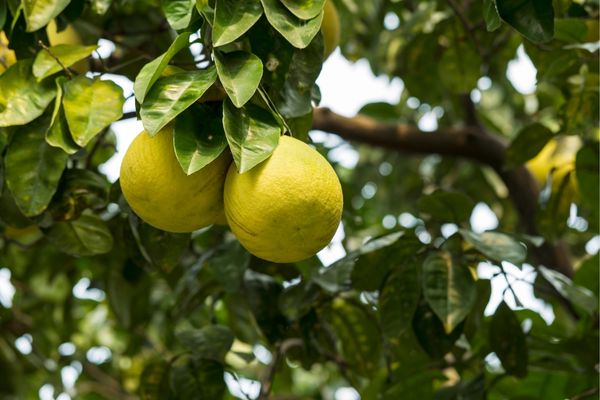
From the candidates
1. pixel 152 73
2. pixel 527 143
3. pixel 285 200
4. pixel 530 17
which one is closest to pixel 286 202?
pixel 285 200

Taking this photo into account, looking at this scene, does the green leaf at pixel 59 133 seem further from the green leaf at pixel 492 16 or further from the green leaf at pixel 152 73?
the green leaf at pixel 492 16

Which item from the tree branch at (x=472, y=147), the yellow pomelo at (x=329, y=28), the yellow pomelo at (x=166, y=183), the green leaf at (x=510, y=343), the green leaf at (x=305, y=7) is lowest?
the tree branch at (x=472, y=147)

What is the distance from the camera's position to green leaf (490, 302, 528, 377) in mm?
1791

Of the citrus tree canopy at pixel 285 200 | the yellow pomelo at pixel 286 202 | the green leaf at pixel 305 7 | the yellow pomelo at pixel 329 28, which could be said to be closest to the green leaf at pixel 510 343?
the citrus tree canopy at pixel 285 200

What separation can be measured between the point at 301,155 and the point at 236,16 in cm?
21

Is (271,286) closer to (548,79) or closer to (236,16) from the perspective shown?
(548,79)

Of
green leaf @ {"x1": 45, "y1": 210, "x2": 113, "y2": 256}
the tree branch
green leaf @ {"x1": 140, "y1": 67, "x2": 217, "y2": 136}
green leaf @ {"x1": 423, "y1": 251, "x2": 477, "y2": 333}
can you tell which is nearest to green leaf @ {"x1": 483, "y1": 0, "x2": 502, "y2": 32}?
green leaf @ {"x1": 140, "y1": 67, "x2": 217, "y2": 136}

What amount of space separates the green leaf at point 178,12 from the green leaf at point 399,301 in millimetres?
663

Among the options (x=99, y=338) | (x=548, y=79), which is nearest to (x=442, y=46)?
(x=548, y=79)

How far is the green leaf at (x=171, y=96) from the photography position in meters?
1.13

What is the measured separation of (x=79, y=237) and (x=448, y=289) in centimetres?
66

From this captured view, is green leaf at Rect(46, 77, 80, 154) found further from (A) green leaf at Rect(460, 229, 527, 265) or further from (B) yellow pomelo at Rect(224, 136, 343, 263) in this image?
(A) green leaf at Rect(460, 229, 527, 265)

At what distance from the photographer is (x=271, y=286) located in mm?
1942

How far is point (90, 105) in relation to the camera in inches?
54.7
